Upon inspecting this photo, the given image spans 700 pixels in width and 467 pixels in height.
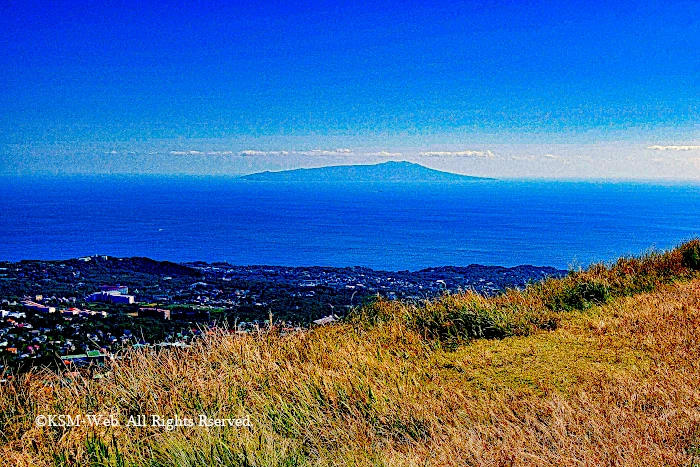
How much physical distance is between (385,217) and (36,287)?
237ft

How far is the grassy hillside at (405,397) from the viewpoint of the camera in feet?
10.1

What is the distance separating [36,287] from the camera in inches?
784

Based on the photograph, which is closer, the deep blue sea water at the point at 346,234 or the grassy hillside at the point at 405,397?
the grassy hillside at the point at 405,397

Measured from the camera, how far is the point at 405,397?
4000 millimetres

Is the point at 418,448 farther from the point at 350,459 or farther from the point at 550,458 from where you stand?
the point at 550,458

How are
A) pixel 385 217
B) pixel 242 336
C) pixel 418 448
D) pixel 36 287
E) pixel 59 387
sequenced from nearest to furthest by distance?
pixel 418 448 → pixel 59 387 → pixel 242 336 → pixel 36 287 → pixel 385 217

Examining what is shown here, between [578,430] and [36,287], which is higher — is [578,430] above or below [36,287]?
above

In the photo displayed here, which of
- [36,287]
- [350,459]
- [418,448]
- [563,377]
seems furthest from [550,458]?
[36,287]

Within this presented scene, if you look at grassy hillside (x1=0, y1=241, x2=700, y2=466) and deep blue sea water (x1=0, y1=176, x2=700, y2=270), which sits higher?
grassy hillside (x1=0, y1=241, x2=700, y2=466)

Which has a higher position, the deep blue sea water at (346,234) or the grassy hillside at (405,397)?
the grassy hillside at (405,397)

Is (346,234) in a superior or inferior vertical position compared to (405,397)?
inferior

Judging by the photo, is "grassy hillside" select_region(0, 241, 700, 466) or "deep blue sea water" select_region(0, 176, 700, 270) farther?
"deep blue sea water" select_region(0, 176, 700, 270)

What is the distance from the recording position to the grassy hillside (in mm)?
3086

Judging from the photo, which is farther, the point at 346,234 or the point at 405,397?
the point at 346,234
